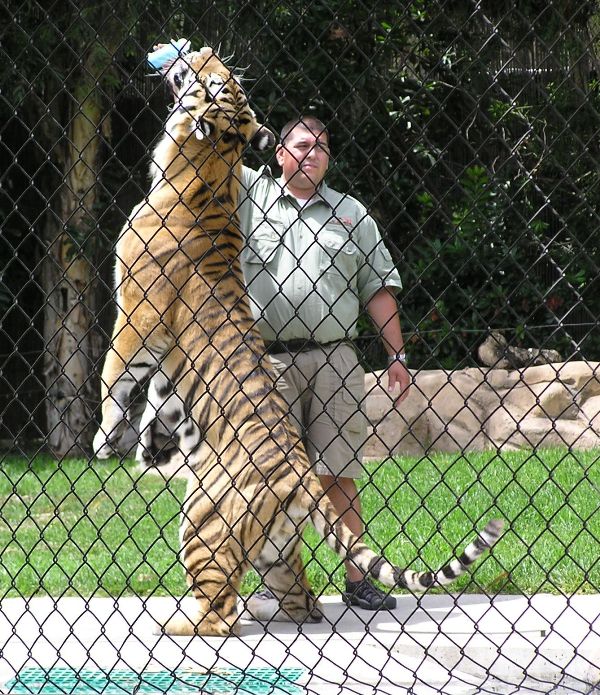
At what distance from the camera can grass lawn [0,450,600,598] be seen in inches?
184

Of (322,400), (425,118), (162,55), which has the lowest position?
(425,118)

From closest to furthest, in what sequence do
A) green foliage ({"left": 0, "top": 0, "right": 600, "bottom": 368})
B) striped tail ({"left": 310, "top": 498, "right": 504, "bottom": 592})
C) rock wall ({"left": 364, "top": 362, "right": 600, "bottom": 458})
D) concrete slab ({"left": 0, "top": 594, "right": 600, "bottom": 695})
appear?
1. concrete slab ({"left": 0, "top": 594, "right": 600, "bottom": 695})
2. striped tail ({"left": 310, "top": 498, "right": 504, "bottom": 592})
3. rock wall ({"left": 364, "top": 362, "right": 600, "bottom": 458})
4. green foliage ({"left": 0, "top": 0, "right": 600, "bottom": 368})

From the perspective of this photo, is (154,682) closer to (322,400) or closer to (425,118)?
(322,400)

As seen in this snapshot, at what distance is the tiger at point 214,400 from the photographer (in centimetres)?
417

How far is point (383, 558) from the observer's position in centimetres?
391

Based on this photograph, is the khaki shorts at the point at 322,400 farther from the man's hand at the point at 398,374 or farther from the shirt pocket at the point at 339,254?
the shirt pocket at the point at 339,254

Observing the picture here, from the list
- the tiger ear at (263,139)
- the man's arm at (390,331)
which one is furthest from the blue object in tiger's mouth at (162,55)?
the man's arm at (390,331)

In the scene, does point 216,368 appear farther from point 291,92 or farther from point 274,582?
point 291,92

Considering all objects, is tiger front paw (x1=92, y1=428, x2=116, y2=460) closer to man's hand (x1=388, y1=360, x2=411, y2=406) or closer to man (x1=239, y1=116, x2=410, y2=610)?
man (x1=239, y1=116, x2=410, y2=610)

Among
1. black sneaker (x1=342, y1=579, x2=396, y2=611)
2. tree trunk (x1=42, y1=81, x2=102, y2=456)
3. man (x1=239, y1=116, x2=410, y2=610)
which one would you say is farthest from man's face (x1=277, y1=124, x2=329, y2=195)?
tree trunk (x1=42, y1=81, x2=102, y2=456)

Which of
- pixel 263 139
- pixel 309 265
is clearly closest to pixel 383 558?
pixel 309 265

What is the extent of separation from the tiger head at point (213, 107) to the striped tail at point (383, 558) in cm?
181

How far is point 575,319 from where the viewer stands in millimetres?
9789

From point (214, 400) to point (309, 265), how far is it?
861 millimetres
